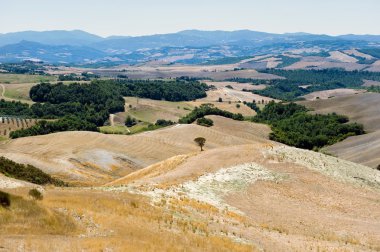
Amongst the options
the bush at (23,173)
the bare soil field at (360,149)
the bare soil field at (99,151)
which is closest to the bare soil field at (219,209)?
the bare soil field at (99,151)

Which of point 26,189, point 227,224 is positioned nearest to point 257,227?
point 227,224

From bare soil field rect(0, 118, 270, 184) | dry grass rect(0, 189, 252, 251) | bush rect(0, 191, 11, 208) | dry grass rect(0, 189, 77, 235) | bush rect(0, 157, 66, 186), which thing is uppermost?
bush rect(0, 191, 11, 208)

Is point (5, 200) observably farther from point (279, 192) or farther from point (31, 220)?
point (279, 192)

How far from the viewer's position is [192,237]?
120 ft

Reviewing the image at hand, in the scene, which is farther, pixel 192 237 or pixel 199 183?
pixel 199 183

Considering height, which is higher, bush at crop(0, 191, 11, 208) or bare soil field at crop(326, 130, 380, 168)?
Result: bush at crop(0, 191, 11, 208)

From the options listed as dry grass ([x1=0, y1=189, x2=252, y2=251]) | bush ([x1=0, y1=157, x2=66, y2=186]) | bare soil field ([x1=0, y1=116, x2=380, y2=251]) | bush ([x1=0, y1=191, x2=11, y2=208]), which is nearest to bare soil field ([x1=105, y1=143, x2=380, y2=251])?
bare soil field ([x1=0, y1=116, x2=380, y2=251])

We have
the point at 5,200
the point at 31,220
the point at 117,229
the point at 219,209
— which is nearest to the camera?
the point at 31,220

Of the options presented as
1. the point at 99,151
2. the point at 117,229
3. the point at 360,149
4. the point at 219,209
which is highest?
the point at 117,229

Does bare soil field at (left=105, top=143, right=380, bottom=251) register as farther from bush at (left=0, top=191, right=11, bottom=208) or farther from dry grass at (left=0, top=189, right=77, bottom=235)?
bush at (left=0, top=191, right=11, bottom=208)

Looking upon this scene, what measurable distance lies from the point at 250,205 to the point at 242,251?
19947 mm

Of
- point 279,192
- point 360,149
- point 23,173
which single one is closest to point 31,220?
point 279,192

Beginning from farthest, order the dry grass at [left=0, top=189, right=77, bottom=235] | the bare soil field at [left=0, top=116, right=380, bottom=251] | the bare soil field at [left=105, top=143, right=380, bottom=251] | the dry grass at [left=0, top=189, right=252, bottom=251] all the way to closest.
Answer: the bare soil field at [left=105, top=143, right=380, bottom=251]
the bare soil field at [left=0, top=116, right=380, bottom=251]
the dry grass at [left=0, top=189, right=77, bottom=235]
the dry grass at [left=0, top=189, right=252, bottom=251]

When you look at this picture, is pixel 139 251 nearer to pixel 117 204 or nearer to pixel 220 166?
pixel 117 204
